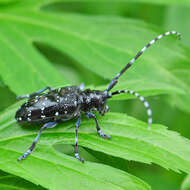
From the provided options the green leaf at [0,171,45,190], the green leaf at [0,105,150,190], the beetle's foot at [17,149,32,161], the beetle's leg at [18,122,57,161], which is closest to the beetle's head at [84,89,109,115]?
the beetle's leg at [18,122,57,161]

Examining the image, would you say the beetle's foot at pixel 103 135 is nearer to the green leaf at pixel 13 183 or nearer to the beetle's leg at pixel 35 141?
the beetle's leg at pixel 35 141

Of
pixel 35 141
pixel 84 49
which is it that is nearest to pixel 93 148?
pixel 35 141

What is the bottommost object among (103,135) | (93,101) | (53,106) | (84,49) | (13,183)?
(13,183)

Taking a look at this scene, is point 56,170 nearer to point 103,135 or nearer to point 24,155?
point 24,155

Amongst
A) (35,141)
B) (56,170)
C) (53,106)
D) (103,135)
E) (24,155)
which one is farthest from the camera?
(53,106)

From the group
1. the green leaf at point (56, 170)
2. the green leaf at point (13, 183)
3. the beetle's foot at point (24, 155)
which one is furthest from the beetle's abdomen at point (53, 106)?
the green leaf at point (13, 183)

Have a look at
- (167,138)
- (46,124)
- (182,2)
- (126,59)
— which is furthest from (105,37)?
(167,138)

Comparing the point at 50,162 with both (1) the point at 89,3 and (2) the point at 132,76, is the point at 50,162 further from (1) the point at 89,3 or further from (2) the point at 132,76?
(1) the point at 89,3
